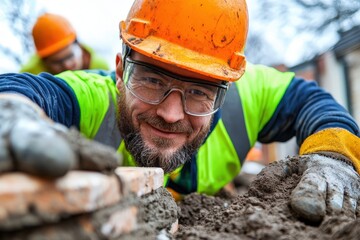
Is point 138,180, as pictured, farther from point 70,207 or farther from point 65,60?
point 65,60

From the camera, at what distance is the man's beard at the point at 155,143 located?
2.45 m

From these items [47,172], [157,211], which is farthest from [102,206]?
[157,211]

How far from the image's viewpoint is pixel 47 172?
88cm

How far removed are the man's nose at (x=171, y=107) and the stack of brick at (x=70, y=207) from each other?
3.69 ft

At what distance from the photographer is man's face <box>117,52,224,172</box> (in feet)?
7.73

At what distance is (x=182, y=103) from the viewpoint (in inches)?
93.7

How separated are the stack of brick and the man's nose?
3.69 feet

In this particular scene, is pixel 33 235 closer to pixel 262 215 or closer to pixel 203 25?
pixel 262 215

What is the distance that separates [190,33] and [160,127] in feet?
1.89

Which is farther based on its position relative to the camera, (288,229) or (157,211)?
(157,211)

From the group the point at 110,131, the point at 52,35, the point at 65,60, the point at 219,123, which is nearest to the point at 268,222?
the point at 110,131

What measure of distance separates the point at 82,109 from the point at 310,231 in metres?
1.83

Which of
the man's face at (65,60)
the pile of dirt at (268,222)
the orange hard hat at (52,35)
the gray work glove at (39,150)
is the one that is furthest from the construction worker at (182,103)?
the orange hard hat at (52,35)

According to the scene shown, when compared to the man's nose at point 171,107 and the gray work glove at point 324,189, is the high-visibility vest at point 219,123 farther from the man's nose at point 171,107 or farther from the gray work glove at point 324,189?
the gray work glove at point 324,189
